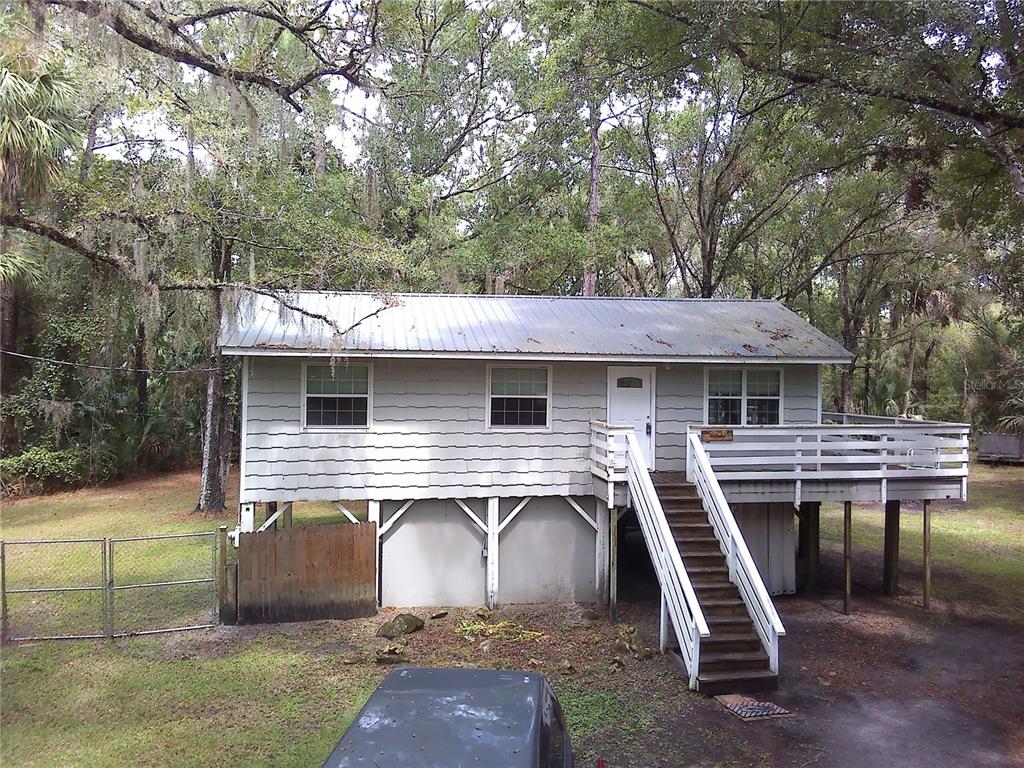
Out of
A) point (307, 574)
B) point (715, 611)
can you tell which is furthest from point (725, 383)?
point (307, 574)

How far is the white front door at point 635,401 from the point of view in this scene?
1166 cm

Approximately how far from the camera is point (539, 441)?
11367 mm

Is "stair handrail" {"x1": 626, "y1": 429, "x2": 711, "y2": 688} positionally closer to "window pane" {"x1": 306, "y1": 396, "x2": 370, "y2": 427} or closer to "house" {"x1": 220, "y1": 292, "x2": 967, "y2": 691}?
"house" {"x1": 220, "y1": 292, "x2": 967, "y2": 691}

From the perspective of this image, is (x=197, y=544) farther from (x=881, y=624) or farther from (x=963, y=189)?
(x=963, y=189)

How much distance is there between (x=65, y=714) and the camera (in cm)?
705

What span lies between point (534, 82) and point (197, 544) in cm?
1707

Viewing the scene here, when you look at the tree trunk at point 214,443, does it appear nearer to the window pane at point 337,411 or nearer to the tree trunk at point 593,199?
the window pane at point 337,411

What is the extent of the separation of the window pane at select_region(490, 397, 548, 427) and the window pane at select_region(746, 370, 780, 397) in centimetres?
385

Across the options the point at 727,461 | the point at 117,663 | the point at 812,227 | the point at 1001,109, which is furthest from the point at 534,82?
the point at 117,663

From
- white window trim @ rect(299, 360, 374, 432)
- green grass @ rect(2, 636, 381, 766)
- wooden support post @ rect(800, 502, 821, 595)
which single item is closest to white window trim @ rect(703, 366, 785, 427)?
wooden support post @ rect(800, 502, 821, 595)

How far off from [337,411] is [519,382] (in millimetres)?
3075

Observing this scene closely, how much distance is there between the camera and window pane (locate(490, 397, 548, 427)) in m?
11.3

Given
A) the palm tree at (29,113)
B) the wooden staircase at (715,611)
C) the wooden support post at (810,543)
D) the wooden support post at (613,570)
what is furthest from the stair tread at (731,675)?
the palm tree at (29,113)

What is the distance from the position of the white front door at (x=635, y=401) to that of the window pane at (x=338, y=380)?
4230 mm
